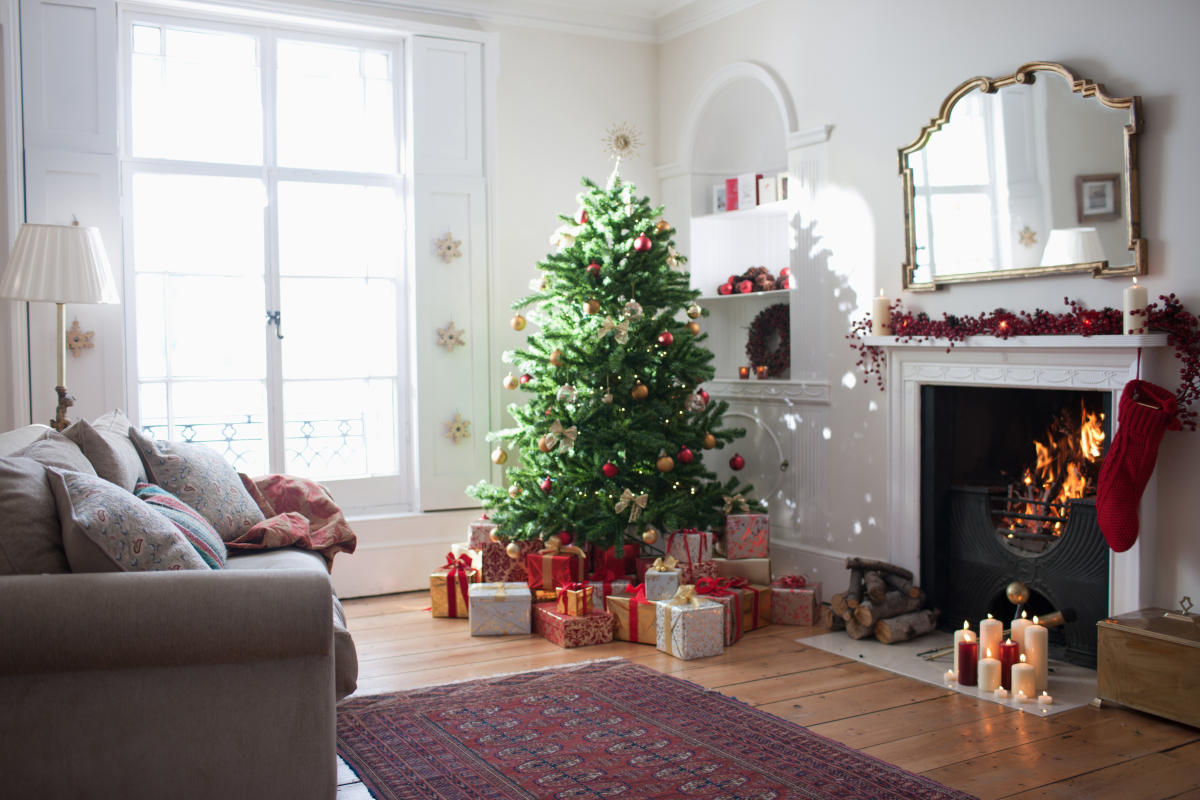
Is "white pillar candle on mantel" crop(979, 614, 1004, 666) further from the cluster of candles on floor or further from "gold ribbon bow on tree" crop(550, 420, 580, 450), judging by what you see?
"gold ribbon bow on tree" crop(550, 420, 580, 450)

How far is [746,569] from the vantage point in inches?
183

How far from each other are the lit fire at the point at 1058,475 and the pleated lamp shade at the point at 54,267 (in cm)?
374

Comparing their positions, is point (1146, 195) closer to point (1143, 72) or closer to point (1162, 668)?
point (1143, 72)

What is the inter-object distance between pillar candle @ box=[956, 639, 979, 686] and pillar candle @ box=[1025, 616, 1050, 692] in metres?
0.19

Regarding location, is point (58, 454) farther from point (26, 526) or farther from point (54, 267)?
point (54, 267)

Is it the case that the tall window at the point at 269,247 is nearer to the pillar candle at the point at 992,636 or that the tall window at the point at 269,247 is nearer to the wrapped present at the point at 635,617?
the wrapped present at the point at 635,617

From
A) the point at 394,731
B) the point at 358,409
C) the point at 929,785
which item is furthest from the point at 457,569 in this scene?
the point at 929,785

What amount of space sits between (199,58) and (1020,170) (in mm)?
3741

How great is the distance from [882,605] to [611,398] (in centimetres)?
145

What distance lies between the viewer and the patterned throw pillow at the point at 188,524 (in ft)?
8.71

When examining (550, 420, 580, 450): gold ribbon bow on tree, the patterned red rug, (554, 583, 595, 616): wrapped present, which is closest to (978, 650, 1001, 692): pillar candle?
the patterned red rug

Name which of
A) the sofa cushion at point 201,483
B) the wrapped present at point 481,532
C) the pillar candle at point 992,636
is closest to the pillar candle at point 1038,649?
the pillar candle at point 992,636

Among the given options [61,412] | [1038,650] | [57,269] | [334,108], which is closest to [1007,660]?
[1038,650]

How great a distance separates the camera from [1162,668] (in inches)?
125
